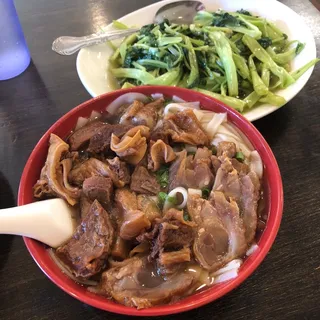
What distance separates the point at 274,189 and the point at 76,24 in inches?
71.7

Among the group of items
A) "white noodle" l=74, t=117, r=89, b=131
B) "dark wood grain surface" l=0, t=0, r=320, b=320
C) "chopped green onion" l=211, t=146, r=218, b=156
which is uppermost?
"white noodle" l=74, t=117, r=89, b=131

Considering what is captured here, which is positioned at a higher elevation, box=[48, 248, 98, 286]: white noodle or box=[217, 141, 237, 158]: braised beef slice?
box=[217, 141, 237, 158]: braised beef slice

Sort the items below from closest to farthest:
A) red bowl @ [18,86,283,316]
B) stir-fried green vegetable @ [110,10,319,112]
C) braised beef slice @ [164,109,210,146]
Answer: red bowl @ [18,86,283,316] → braised beef slice @ [164,109,210,146] → stir-fried green vegetable @ [110,10,319,112]

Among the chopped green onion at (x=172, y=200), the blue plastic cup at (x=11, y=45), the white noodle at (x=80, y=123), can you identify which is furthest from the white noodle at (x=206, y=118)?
the blue plastic cup at (x=11, y=45)

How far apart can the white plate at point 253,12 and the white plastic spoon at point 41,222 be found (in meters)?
0.75

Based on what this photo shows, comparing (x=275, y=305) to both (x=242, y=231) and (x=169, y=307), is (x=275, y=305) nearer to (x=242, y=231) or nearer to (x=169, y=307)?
(x=242, y=231)

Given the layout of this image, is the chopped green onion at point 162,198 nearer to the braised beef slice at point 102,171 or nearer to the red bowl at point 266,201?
the braised beef slice at point 102,171

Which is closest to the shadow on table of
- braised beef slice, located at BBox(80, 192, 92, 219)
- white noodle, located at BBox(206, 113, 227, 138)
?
braised beef slice, located at BBox(80, 192, 92, 219)

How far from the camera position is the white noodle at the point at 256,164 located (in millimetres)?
1220

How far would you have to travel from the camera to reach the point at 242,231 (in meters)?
1.08

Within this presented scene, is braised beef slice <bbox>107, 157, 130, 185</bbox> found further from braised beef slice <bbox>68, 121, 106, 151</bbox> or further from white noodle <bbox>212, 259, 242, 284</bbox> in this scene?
white noodle <bbox>212, 259, 242, 284</bbox>

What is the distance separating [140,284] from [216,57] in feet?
4.16

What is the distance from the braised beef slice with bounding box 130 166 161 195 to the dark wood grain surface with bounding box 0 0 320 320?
15.9 inches

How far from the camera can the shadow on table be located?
4.55 ft
